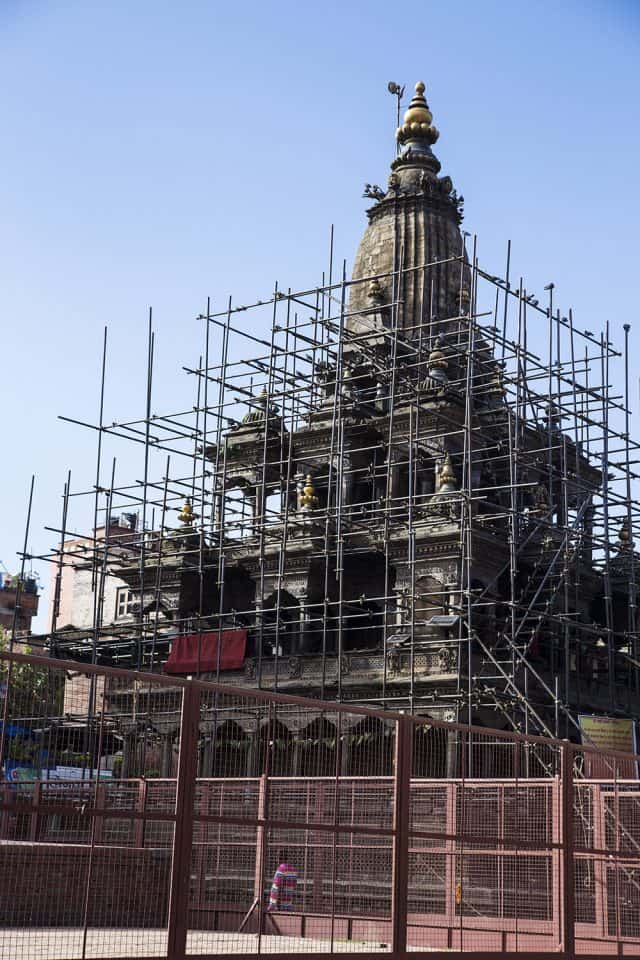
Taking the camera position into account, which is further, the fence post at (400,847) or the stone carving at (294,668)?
the stone carving at (294,668)

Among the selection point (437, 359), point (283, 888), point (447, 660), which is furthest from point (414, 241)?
point (283, 888)

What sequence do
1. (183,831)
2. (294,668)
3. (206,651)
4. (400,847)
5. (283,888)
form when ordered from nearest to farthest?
(183,831)
(400,847)
(283,888)
(294,668)
(206,651)

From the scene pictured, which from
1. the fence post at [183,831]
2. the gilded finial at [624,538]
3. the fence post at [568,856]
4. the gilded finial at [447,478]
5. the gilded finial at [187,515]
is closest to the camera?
the fence post at [183,831]

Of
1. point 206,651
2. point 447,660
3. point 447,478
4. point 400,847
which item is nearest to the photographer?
point 400,847

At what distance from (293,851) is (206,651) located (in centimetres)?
2244

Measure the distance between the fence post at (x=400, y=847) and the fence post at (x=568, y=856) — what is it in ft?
8.96

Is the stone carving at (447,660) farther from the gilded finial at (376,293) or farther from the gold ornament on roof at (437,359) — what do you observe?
the gilded finial at (376,293)

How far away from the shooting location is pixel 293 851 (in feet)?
63.9

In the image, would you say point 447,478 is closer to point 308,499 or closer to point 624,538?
point 308,499

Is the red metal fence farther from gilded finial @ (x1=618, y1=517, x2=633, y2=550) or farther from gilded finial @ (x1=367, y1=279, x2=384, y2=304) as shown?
gilded finial @ (x1=367, y1=279, x2=384, y2=304)

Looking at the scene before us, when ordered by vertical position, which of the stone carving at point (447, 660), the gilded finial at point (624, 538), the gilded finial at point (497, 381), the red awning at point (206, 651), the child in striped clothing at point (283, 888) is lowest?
the child in striped clothing at point (283, 888)

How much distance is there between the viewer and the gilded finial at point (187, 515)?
46500 millimetres

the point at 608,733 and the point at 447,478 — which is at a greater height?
the point at 447,478

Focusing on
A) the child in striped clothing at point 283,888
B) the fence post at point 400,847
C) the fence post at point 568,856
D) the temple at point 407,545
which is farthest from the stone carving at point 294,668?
the fence post at point 400,847
